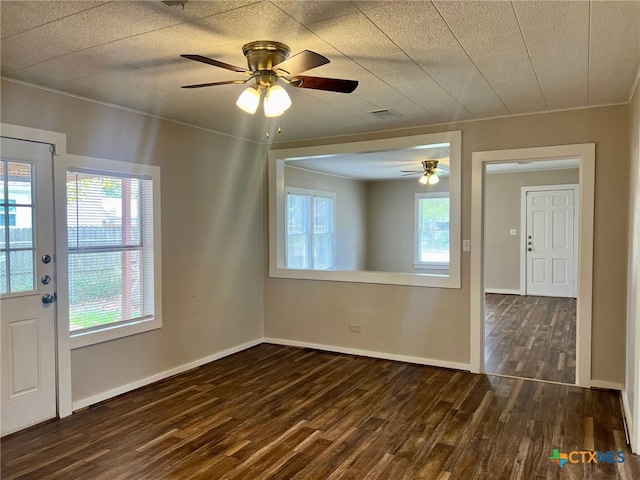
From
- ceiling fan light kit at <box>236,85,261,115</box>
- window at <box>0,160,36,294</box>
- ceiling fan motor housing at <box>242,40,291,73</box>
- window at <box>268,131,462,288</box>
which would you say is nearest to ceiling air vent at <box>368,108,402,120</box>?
window at <box>268,131,462,288</box>

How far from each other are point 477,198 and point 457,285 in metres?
0.85

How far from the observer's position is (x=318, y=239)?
8.36m

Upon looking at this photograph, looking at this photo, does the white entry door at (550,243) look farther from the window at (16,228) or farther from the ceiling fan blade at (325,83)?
the window at (16,228)

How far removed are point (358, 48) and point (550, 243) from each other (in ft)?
24.0

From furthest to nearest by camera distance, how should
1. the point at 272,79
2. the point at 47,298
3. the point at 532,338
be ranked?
the point at 532,338
the point at 47,298
the point at 272,79

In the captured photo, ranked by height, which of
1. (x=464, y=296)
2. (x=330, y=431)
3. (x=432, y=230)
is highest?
(x=432, y=230)

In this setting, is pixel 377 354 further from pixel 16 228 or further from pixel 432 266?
Result: pixel 432 266

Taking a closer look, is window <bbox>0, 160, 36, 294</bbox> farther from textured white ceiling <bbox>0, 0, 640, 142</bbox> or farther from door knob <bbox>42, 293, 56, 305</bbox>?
textured white ceiling <bbox>0, 0, 640, 142</bbox>

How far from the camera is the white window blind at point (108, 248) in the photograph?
3.53m

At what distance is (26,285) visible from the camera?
318 cm

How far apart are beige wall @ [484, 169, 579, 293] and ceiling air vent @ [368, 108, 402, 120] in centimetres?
518

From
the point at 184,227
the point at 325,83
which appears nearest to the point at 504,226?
the point at 184,227

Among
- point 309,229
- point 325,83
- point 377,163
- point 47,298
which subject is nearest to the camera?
point 325,83

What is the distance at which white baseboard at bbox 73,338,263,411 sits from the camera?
3.57m
